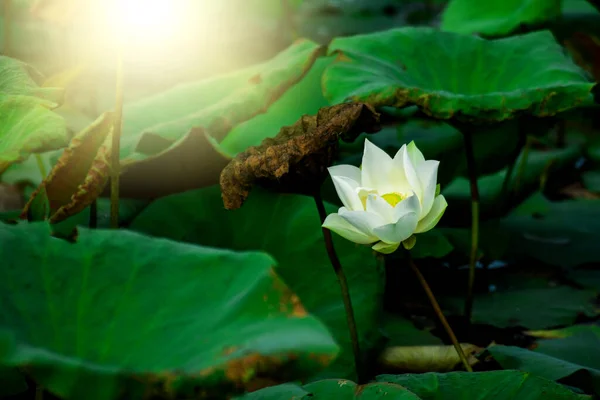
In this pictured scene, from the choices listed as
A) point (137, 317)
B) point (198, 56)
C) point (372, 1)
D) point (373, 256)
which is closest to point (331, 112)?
point (373, 256)

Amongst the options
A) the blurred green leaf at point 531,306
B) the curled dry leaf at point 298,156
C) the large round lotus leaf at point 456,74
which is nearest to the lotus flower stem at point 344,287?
the curled dry leaf at point 298,156

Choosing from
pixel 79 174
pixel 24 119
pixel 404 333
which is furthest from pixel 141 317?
pixel 404 333

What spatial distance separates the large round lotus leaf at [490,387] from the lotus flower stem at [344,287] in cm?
13

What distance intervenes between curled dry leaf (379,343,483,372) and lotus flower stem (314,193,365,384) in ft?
0.45

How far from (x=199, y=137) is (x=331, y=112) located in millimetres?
343

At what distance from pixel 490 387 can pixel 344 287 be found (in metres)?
0.24

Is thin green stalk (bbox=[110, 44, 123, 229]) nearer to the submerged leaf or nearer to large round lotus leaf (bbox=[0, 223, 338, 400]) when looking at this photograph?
the submerged leaf

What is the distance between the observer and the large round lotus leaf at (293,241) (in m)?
1.13

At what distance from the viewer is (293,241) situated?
121cm

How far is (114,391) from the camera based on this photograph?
1.63ft

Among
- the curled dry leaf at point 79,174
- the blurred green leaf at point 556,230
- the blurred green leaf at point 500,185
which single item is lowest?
the blurred green leaf at point 556,230

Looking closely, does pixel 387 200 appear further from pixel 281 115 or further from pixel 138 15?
pixel 281 115

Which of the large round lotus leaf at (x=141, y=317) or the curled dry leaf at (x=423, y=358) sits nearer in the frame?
the large round lotus leaf at (x=141, y=317)

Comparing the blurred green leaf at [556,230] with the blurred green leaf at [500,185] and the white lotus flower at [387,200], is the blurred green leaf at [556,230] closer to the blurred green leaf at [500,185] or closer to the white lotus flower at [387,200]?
the blurred green leaf at [500,185]
